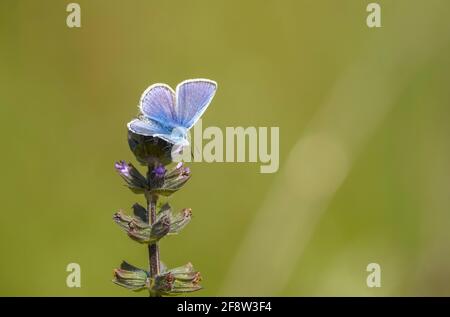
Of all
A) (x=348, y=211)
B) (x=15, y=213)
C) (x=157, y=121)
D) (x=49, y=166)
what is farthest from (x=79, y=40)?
(x=157, y=121)

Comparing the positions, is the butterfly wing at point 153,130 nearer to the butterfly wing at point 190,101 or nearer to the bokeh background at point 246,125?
the butterfly wing at point 190,101

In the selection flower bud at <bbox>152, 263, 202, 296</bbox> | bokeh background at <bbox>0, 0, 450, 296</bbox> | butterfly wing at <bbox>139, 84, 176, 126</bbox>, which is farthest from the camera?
bokeh background at <bbox>0, 0, 450, 296</bbox>

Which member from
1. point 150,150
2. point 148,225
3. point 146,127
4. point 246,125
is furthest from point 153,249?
point 246,125

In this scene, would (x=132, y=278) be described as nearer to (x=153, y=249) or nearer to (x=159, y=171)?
(x=153, y=249)

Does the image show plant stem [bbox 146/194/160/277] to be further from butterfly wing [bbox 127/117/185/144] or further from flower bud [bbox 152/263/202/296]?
butterfly wing [bbox 127/117/185/144]

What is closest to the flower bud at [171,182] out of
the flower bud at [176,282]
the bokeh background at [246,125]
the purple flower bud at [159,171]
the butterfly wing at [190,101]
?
the purple flower bud at [159,171]

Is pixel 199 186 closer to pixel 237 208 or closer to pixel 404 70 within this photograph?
pixel 237 208

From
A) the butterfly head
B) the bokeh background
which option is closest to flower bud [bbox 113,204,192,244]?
the butterfly head
